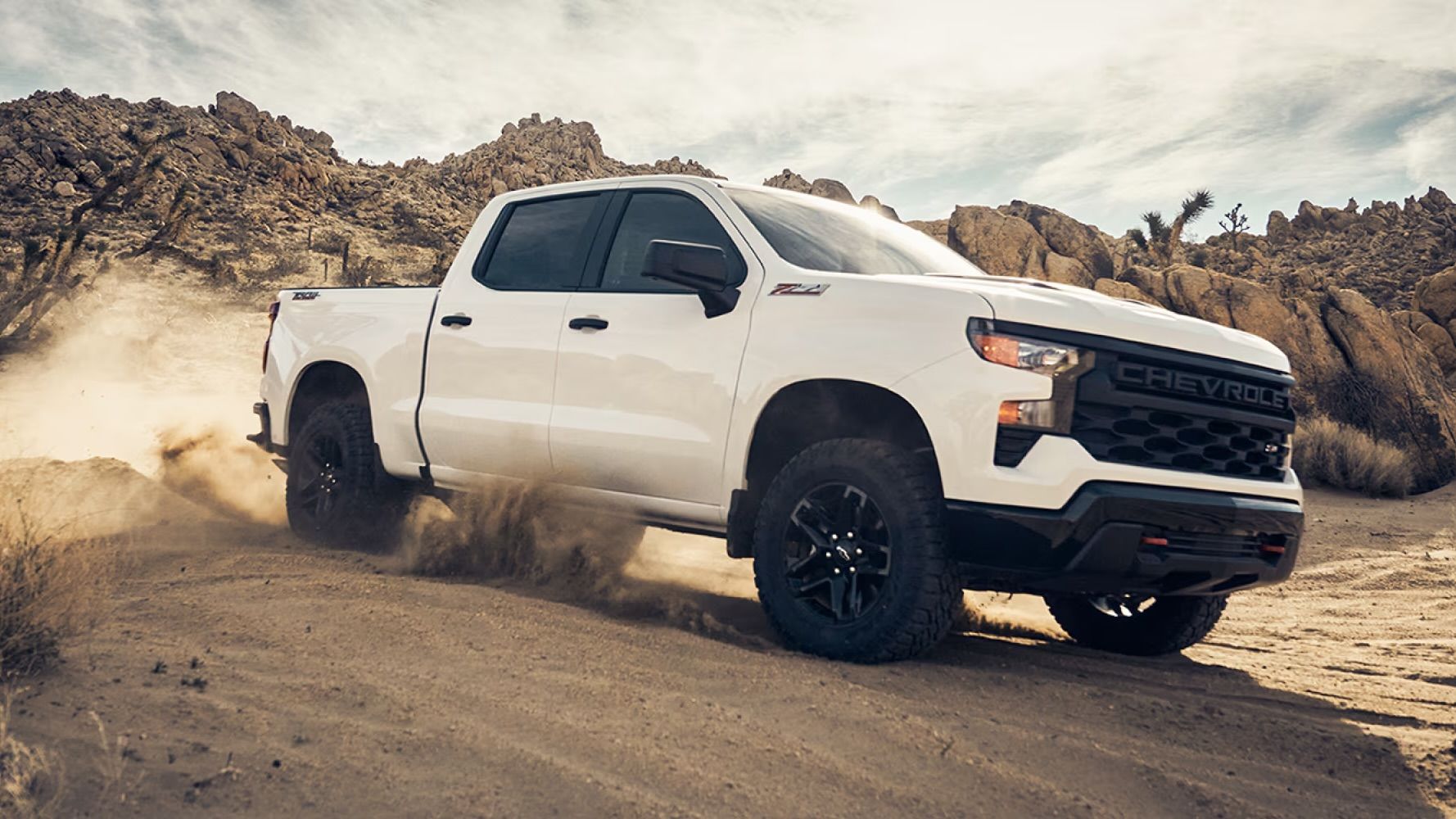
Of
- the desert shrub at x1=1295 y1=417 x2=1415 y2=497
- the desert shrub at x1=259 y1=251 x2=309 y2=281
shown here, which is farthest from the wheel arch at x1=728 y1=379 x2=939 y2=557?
the desert shrub at x1=259 y1=251 x2=309 y2=281

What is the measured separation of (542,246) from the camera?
585cm

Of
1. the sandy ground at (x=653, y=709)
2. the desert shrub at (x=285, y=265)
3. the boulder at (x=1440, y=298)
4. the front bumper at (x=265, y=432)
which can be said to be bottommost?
the sandy ground at (x=653, y=709)

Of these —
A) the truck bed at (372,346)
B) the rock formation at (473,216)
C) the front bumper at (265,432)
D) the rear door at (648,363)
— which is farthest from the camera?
the rock formation at (473,216)

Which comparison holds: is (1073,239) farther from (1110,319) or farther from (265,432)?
(1110,319)

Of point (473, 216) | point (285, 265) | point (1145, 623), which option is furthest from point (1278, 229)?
point (1145, 623)

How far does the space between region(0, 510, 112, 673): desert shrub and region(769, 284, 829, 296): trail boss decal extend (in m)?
2.81

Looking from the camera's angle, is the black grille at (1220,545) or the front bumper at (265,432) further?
the front bumper at (265,432)

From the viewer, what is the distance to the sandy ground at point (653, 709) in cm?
303

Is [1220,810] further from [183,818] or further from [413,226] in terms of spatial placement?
[413,226]

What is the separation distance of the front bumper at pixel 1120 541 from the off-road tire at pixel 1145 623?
2.92 ft

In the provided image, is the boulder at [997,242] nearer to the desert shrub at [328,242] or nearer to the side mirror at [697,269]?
the desert shrub at [328,242]

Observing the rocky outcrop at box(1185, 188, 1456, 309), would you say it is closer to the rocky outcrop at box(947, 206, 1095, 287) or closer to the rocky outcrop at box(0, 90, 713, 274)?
the rocky outcrop at box(947, 206, 1095, 287)

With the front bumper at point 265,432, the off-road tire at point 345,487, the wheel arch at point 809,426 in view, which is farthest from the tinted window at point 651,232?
the front bumper at point 265,432

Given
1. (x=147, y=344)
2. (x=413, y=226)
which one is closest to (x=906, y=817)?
(x=147, y=344)
